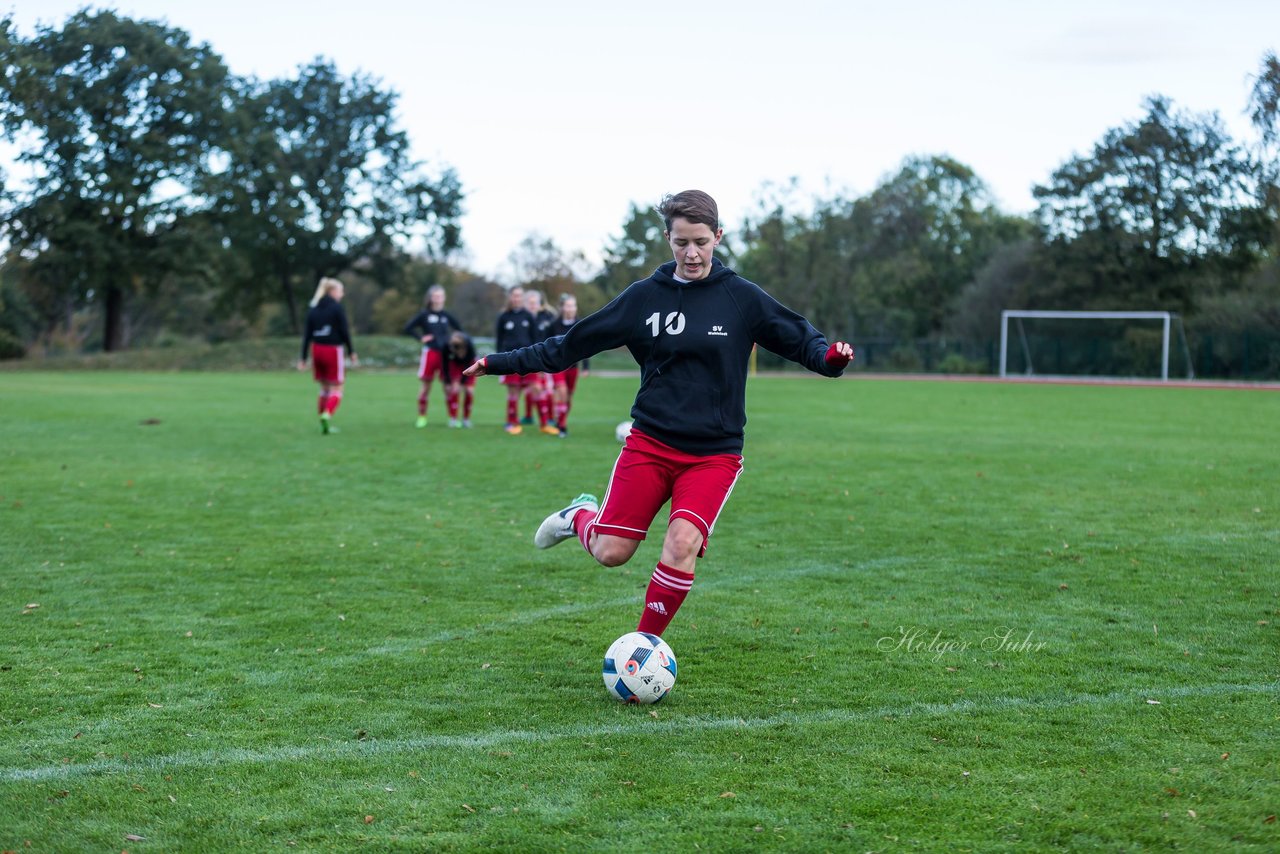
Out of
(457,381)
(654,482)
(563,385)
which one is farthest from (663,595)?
(457,381)

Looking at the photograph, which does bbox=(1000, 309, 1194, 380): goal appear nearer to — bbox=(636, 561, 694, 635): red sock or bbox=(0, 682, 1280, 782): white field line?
bbox=(0, 682, 1280, 782): white field line

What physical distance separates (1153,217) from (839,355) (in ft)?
189

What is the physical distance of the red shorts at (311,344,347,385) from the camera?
1828 centimetres

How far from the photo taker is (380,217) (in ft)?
220

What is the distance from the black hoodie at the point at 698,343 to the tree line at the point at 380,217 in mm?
46389

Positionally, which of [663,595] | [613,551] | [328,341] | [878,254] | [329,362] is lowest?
[663,595]

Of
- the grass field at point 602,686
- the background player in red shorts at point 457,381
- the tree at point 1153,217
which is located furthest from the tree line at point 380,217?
the grass field at point 602,686

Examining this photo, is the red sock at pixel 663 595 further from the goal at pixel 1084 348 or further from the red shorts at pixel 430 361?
the goal at pixel 1084 348

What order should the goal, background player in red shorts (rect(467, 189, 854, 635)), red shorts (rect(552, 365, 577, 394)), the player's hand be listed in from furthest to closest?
the goal → red shorts (rect(552, 365, 577, 394)) → background player in red shorts (rect(467, 189, 854, 635)) → the player's hand

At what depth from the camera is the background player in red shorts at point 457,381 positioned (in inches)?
755

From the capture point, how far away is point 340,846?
3.56m

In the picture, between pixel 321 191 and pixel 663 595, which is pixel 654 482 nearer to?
pixel 663 595

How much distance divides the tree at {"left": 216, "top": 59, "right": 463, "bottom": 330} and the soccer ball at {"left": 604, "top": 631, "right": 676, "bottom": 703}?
199 feet

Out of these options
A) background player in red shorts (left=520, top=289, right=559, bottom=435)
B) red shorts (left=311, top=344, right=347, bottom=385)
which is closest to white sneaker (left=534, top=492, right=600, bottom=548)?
background player in red shorts (left=520, top=289, right=559, bottom=435)
